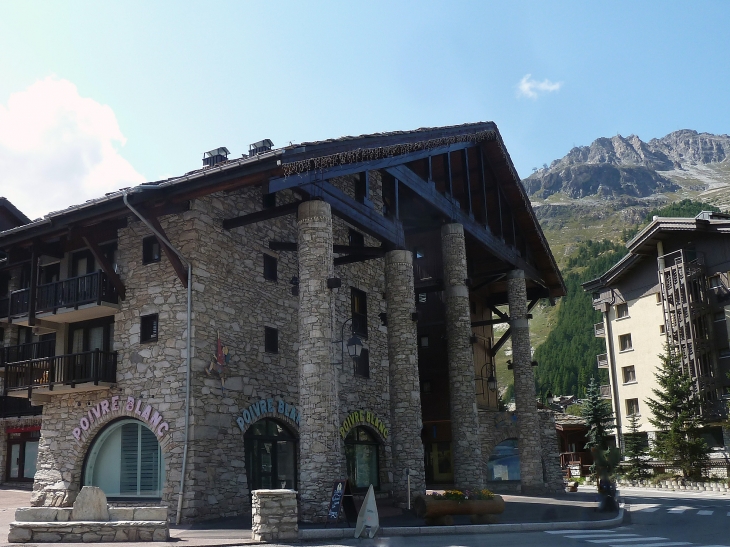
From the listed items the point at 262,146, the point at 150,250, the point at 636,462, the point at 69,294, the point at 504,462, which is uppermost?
the point at 262,146

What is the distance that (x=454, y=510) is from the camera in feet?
54.1

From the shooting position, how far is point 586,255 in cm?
16000

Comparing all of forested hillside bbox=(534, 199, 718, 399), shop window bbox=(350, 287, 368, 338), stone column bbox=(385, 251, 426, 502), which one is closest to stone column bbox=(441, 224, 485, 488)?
stone column bbox=(385, 251, 426, 502)

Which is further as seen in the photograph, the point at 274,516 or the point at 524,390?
the point at 524,390

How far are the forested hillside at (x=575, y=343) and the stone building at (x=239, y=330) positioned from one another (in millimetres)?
72458

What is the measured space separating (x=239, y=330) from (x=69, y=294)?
17.5 ft

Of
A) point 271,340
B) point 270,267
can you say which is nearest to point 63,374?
point 271,340

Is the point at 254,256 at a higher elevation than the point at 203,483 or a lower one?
higher

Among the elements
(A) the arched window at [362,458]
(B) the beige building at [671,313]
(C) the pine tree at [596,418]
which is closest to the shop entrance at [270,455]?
(A) the arched window at [362,458]

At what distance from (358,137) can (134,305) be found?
7788mm

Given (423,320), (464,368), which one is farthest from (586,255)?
(464,368)

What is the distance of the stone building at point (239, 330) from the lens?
56.9 feet

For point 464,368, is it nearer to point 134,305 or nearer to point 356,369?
point 356,369

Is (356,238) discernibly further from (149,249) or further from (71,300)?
(71,300)
